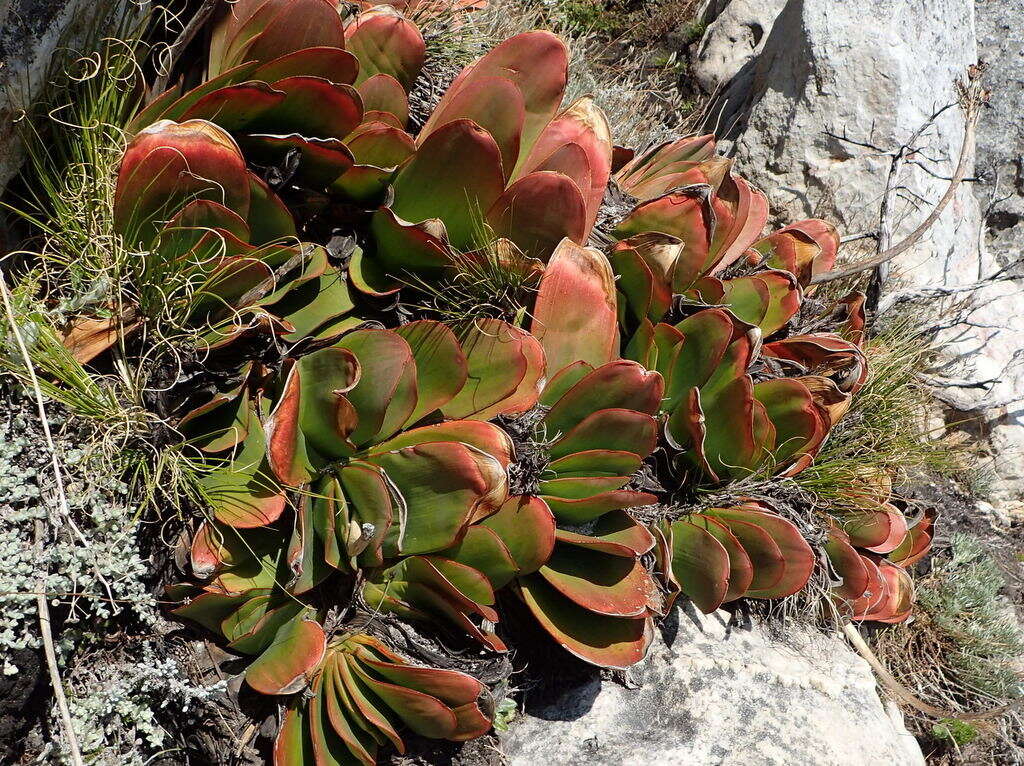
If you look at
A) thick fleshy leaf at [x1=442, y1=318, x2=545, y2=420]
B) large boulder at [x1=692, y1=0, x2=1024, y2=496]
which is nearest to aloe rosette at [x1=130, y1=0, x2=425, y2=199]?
thick fleshy leaf at [x1=442, y1=318, x2=545, y2=420]

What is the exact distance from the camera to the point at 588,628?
2.17 metres

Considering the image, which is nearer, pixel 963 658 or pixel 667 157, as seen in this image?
pixel 667 157

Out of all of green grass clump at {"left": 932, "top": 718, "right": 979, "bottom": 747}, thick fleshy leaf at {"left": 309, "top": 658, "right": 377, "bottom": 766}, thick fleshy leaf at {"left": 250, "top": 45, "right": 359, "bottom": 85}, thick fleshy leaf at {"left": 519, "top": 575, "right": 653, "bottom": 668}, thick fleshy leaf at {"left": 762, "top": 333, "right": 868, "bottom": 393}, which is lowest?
green grass clump at {"left": 932, "top": 718, "right": 979, "bottom": 747}

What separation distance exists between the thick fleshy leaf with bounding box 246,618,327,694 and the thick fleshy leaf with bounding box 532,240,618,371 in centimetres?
100

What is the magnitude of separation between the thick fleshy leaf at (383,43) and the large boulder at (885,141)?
2.14 metres

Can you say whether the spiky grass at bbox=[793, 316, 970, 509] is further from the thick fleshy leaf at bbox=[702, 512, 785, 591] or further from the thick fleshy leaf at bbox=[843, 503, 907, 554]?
the thick fleshy leaf at bbox=[702, 512, 785, 591]

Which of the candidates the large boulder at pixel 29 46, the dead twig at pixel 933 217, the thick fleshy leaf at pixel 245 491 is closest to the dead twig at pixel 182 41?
the large boulder at pixel 29 46

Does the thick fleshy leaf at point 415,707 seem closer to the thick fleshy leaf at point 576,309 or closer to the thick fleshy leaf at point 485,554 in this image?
the thick fleshy leaf at point 485,554

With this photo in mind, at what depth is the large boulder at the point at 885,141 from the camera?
364cm

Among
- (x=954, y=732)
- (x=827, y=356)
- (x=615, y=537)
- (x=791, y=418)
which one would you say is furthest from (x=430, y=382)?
(x=954, y=732)

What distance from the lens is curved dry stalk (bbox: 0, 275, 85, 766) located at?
1.65 m

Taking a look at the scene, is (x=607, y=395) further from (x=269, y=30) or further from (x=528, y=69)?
(x=269, y=30)

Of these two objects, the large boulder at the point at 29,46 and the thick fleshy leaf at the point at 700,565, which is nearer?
the large boulder at the point at 29,46

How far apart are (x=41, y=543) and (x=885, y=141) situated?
148 inches
